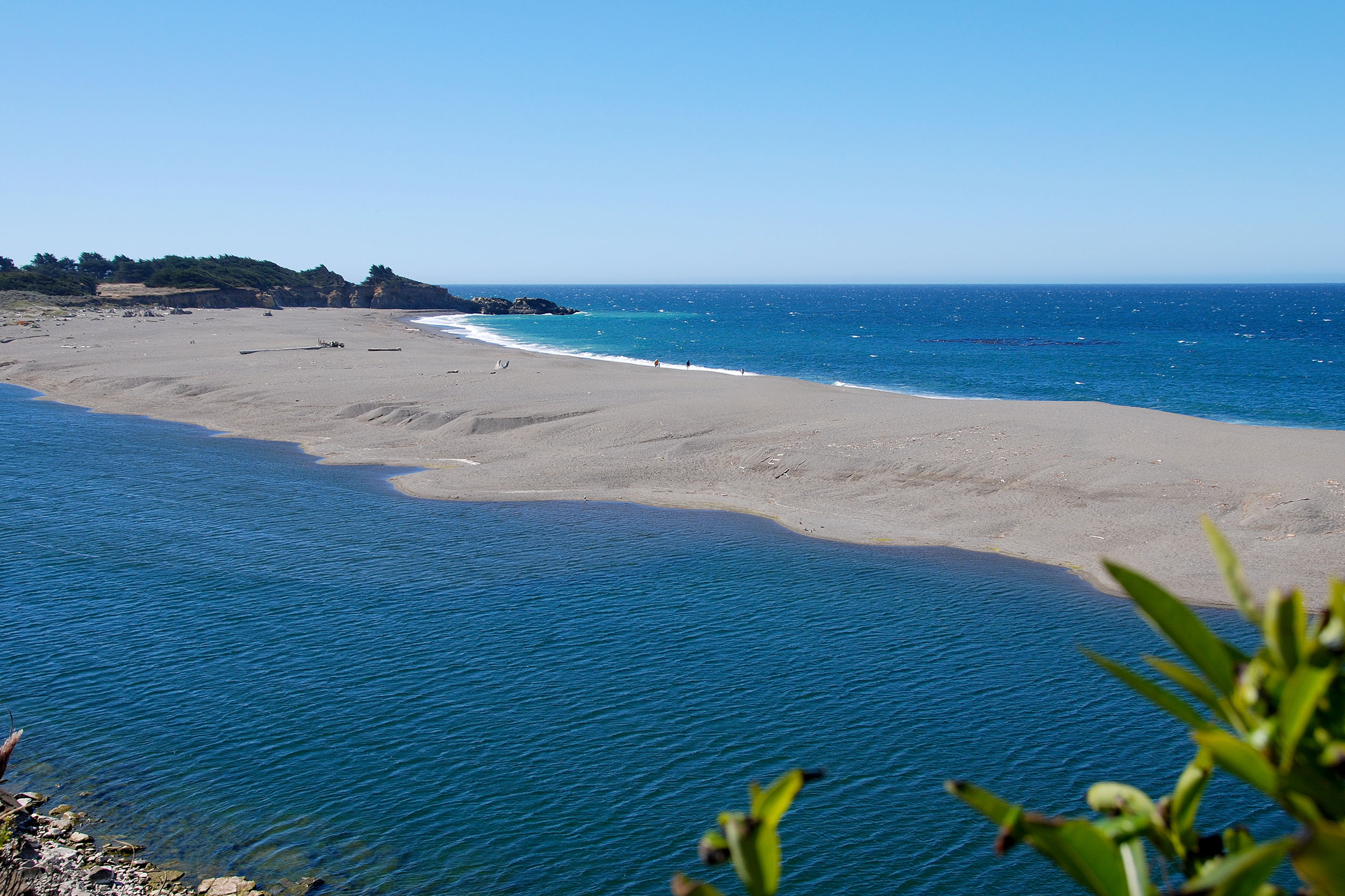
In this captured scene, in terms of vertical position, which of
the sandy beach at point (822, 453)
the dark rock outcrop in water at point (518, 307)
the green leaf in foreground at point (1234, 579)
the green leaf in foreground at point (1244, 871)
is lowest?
the sandy beach at point (822, 453)

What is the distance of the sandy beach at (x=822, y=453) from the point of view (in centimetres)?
2681

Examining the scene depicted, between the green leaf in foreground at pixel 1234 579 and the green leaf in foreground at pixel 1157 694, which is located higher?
the green leaf in foreground at pixel 1234 579

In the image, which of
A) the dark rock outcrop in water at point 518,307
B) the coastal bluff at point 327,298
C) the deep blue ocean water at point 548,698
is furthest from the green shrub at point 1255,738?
the dark rock outcrop in water at point 518,307

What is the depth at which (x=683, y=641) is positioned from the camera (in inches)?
799

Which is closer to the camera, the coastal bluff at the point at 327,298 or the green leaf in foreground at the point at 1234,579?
the green leaf in foreground at the point at 1234,579

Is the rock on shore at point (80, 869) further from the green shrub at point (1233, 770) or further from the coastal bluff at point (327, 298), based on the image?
the coastal bluff at point (327, 298)

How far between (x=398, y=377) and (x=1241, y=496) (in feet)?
140

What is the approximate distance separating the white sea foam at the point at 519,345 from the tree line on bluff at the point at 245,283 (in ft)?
57.3

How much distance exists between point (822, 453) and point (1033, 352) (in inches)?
2586

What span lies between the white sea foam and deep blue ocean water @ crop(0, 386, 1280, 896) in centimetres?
4207

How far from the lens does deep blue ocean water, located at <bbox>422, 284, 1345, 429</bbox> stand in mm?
63281

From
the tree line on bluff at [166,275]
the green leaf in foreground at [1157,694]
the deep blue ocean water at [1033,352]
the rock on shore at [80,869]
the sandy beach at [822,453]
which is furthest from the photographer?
the tree line on bluff at [166,275]

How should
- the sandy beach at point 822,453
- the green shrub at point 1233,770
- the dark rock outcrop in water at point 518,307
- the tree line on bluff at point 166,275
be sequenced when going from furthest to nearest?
the dark rock outcrop in water at point 518,307, the tree line on bluff at point 166,275, the sandy beach at point 822,453, the green shrub at point 1233,770

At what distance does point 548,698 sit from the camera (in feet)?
58.3
